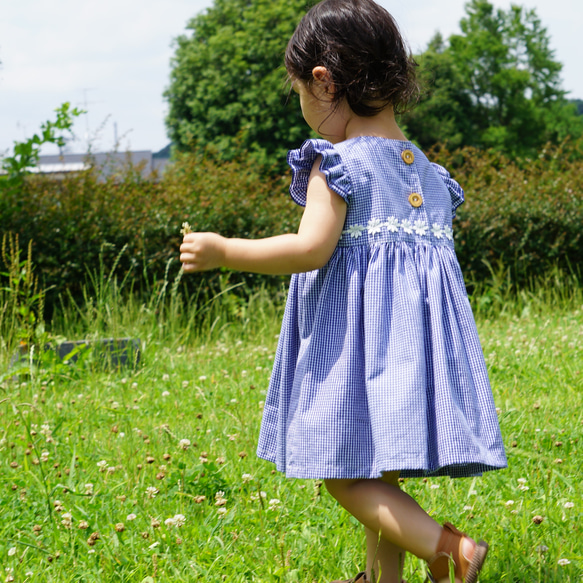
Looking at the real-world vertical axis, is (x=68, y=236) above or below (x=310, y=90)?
below

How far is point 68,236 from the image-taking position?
20.3ft

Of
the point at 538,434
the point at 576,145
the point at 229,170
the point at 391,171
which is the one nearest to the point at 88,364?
the point at 538,434

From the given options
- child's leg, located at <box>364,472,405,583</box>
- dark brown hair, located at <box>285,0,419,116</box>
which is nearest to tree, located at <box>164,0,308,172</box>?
dark brown hair, located at <box>285,0,419,116</box>

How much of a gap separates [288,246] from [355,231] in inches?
8.6

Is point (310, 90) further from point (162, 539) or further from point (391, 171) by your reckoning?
point (162, 539)

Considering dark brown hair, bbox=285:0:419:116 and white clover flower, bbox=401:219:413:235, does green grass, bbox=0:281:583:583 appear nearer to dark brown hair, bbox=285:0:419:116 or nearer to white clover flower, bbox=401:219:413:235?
white clover flower, bbox=401:219:413:235

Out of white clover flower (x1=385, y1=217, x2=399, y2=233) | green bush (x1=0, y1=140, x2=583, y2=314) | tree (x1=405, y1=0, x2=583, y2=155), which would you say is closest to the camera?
white clover flower (x1=385, y1=217, x2=399, y2=233)

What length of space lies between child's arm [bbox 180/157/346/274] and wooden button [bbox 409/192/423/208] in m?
0.20

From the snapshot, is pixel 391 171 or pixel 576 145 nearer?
pixel 391 171

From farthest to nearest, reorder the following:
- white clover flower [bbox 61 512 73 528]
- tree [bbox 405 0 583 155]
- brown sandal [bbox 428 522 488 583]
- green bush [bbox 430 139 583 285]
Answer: tree [bbox 405 0 583 155] < green bush [bbox 430 139 583 285] < white clover flower [bbox 61 512 73 528] < brown sandal [bbox 428 522 488 583]

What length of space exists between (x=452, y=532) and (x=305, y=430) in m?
0.42

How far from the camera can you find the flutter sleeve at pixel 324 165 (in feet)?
5.67

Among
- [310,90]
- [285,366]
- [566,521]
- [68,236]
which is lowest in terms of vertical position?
[566,521]

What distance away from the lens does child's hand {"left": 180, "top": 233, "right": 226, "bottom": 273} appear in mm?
1710
